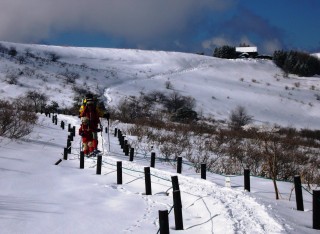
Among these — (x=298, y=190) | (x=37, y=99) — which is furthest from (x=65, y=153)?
(x=37, y=99)

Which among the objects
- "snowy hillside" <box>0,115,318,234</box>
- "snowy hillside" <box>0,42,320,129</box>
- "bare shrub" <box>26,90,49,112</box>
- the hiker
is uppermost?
"snowy hillside" <box>0,42,320,129</box>

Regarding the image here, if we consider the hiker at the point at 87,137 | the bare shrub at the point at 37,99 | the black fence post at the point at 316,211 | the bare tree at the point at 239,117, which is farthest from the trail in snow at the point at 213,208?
the bare tree at the point at 239,117

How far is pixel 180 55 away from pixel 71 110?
52324mm

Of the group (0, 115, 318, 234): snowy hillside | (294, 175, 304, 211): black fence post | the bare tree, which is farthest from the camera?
the bare tree

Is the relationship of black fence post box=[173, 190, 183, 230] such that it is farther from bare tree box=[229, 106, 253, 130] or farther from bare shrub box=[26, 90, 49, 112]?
bare tree box=[229, 106, 253, 130]

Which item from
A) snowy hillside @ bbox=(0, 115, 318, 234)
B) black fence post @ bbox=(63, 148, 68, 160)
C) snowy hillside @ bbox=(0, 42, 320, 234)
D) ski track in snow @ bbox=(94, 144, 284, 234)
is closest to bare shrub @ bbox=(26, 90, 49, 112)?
snowy hillside @ bbox=(0, 42, 320, 234)

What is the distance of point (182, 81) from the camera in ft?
214

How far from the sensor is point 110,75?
65.3m

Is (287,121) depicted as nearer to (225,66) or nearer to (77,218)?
(225,66)

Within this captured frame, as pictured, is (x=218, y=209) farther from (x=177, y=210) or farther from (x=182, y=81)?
(x=182, y=81)

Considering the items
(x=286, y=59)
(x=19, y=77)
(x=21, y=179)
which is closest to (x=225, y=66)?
(x=286, y=59)

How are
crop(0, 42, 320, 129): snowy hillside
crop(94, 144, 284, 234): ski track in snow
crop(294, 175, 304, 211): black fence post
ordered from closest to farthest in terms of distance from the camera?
crop(94, 144, 284, 234): ski track in snow → crop(294, 175, 304, 211): black fence post → crop(0, 42, 320, 129): snowy hillside

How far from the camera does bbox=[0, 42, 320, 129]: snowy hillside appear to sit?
50469 millimetres

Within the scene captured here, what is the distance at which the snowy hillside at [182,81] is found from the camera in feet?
166
